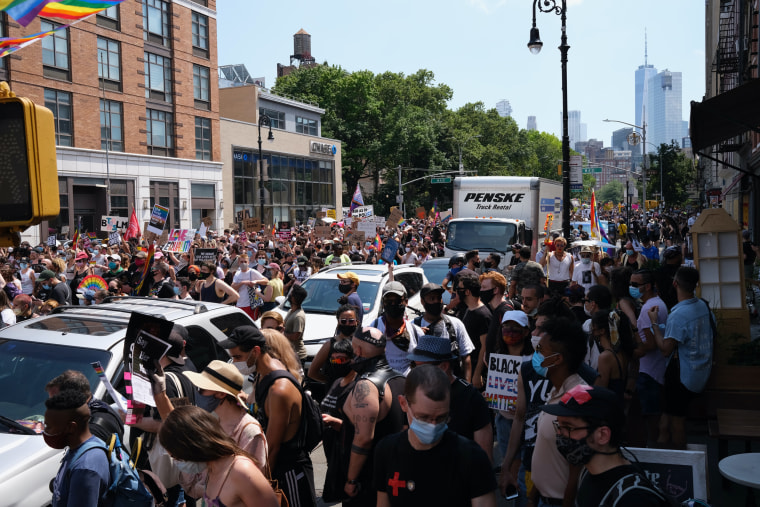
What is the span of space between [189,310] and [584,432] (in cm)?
455

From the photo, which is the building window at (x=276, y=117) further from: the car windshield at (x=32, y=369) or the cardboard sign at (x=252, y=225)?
the car windshield at (x=32, y=369)

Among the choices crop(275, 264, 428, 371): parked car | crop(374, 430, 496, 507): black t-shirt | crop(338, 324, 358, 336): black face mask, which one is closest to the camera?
crop(374, 430, 496, 507): black t-shirt

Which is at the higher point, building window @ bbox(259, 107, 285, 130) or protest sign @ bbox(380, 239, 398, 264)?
building window @ bbox(259, 107, 285, 130)

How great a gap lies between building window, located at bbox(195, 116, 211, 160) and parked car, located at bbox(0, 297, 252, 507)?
41.4m

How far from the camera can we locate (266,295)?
1195 centimetres

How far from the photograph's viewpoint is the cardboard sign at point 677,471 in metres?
3.70

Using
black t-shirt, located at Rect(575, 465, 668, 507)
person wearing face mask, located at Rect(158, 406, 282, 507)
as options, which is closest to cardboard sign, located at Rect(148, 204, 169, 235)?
person wearing face mask, located at Rect(158, 406, 282, 507)

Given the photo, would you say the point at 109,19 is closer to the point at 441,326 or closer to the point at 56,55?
the point at 56,55

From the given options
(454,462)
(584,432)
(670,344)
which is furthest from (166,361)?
(670,344)

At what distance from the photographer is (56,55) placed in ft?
118

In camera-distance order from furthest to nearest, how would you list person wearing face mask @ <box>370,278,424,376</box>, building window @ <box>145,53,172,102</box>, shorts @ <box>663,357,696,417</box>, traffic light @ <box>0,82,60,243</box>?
building window @ <box>145,53,172,102</box> → shorts @ <box>663,357,696,417</box> → person wearing face mask @ <box>370,278,424,376</box> → traffic light @ <box>0,82,60,243</box>

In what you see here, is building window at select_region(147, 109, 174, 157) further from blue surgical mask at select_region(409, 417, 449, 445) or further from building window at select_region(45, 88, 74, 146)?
blue surgical mask at select_region(409, 417, 449, 445)

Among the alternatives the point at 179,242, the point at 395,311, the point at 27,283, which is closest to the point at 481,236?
the point at 179,242

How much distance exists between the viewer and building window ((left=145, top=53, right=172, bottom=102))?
4216cm
